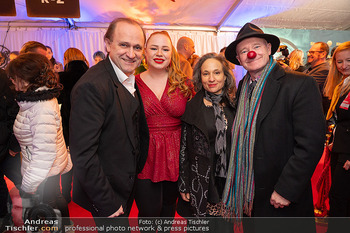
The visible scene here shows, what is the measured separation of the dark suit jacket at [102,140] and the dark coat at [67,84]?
1.60 meters

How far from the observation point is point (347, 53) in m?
2.44

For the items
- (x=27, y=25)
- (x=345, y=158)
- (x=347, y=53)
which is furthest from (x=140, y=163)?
(x=27, y=25)

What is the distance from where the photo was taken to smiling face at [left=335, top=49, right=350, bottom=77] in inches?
95.8

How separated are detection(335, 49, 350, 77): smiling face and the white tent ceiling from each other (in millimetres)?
3853

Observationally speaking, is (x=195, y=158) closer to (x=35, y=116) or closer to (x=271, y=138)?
(x=271, y=138)

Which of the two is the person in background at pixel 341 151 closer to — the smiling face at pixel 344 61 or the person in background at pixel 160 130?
the smiling face at pixel 344 61

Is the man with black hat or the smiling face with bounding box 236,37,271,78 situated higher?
the smiling face with bounding box 236,37,271,78

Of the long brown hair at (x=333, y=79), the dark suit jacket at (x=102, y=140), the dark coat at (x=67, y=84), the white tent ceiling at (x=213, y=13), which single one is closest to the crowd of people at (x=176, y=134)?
the dark suit jacket at (x=102, y=140)

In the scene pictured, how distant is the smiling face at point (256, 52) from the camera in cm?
167

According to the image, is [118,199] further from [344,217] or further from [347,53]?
[347,53]

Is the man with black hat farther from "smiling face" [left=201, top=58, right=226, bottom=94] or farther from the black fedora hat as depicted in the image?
"smiling face" [left=201, top=58, right=226, bottom=94]

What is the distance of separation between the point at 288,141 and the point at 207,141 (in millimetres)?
592

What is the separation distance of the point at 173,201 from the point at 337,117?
1926mm

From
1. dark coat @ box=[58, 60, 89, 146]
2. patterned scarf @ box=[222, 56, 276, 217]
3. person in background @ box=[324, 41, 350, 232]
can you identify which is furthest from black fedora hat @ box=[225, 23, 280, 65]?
dark coat @ box=[58, 60, 89, 146]
